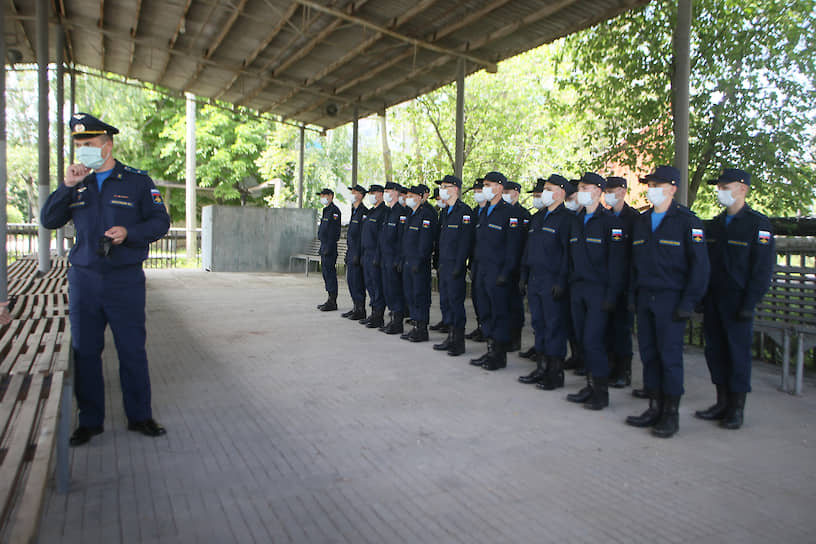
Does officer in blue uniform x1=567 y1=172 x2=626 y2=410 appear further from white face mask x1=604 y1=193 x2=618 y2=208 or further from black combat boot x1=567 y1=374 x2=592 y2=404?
white face mask x1=604 y1=193 x2=618 y2=208

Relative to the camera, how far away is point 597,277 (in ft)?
14.6

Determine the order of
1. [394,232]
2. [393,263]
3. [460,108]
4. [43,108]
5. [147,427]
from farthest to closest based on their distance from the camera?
1. [460,108]
2. [43,108]
3. [394,232]
4. [393,263]
5. [147,427]

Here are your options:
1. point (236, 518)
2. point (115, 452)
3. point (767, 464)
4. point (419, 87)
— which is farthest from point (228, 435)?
point (419, 87)

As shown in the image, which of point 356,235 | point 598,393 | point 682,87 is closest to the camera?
point 598,393

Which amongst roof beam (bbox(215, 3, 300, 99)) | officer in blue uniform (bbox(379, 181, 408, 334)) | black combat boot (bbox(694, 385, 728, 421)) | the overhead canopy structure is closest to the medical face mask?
officer in blue uniform (bbox(379, 181, 408, 334))

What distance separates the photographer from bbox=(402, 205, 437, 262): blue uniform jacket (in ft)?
22.5

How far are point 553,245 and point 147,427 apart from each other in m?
3.28

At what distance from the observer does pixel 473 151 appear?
2078 centimetres

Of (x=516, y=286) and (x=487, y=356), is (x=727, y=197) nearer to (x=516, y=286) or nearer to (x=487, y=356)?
(x=516, y=286)

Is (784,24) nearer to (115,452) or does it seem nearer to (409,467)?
(409,467)

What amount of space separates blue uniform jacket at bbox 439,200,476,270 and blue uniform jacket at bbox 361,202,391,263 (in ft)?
5.45

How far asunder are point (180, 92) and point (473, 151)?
31.0ft

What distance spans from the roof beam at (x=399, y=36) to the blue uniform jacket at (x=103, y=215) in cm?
732

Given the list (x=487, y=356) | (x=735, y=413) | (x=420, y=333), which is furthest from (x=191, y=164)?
(x=735, y=413)
